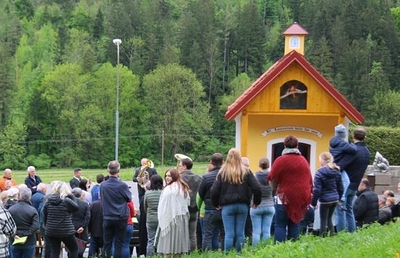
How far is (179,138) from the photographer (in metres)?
78.0

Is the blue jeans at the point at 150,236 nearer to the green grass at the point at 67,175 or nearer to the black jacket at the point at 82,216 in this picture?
the black jacket at the point at 82,216

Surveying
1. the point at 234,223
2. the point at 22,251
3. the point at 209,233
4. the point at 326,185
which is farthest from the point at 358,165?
the point at 22,251

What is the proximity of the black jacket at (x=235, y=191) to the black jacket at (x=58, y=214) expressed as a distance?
2.14 meters

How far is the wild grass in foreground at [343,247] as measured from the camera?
7.09 metres

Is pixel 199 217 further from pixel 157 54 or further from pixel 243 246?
pixel 157 54

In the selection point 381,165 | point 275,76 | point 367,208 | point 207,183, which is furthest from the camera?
point 381,165

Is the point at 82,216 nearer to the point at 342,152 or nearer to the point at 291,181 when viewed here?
the point at 291,181

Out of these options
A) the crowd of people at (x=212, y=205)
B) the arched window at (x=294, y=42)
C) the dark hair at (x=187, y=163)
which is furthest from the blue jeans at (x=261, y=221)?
the arched window at (x=294, y=42)

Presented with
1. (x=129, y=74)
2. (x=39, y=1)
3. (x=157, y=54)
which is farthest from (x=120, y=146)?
(x=39, y=1)

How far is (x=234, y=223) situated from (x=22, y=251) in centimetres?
324

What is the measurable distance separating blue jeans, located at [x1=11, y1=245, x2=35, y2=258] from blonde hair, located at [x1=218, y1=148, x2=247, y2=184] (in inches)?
124

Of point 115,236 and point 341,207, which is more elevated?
point 341,207

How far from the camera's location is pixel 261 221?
10.1 metres

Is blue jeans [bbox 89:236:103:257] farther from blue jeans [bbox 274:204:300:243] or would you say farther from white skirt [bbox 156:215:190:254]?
blue jeans [bbox 274:204:300:243]
